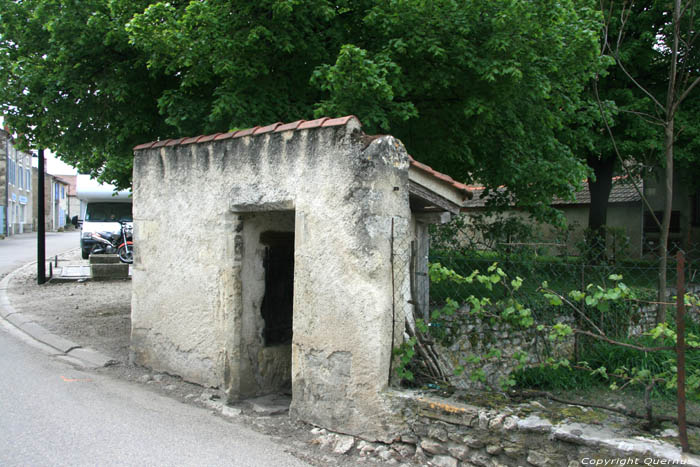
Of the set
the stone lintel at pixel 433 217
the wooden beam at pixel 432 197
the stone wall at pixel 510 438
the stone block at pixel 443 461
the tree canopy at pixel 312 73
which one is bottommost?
the stone block at pixel 443 461

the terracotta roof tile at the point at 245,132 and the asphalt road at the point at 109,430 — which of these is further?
the terracotta roof tile at the point at 245,132

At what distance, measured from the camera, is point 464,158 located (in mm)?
8617

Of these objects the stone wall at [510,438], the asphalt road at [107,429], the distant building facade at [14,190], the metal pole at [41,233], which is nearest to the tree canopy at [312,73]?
the asphalt road at [107,429]

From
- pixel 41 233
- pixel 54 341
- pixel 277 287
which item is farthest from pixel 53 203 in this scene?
pixel 277 287

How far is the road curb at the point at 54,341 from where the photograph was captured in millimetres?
7039

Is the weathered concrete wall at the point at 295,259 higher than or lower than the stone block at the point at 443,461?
higher

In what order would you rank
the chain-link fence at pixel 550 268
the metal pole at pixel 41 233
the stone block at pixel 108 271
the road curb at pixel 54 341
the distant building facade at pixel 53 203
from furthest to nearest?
the distant building facade at pixel 53 203 < the stone block at pixel 108 271 < the metal pole at pixel 41 233 < the road curb at pixel 54 341 < the chain-link fence at pixel 550 268

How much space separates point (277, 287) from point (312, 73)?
336 centimetres

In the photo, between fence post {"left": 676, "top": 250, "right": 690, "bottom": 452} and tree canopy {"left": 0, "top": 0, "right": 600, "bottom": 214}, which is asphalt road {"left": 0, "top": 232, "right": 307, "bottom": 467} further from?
tree canopy {"left": 0, "top": 0, "right": 600, "bottom": 214}

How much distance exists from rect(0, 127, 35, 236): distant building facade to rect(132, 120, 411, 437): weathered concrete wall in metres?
29.7

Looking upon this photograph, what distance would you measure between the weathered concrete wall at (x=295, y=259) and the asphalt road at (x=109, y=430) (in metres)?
0.51

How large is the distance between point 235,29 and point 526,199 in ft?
16.6

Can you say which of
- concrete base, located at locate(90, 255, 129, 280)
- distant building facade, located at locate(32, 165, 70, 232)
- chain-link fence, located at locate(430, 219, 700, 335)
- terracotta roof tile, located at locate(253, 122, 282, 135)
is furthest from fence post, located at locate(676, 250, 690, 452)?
distant building facade, located at locate(32, 165, 70, 232)

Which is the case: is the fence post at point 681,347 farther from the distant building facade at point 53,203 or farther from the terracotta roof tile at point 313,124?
the distant building facade at point 53,203
